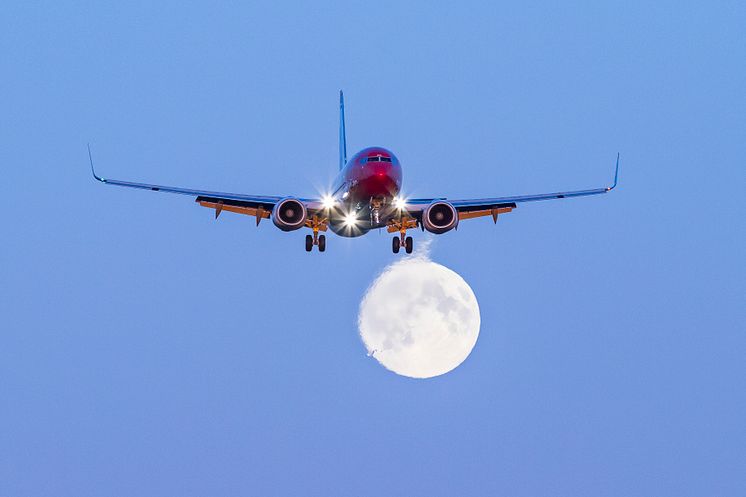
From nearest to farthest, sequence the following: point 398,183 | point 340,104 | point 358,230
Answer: point 398,183 < point 358,230 < point 340,104

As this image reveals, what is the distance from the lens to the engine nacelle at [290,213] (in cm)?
7375

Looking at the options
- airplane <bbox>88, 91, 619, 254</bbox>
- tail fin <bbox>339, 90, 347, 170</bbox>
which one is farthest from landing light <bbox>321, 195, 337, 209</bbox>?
tail fin <bbox>339, 90, 347, 170</bbox>

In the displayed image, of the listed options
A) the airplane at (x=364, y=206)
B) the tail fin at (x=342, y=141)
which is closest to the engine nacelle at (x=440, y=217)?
the airplane at (x=364, y=206)

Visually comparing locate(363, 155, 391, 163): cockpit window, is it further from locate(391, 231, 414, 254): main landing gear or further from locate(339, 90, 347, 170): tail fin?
locate(339, 90, 347, 170): tail fin

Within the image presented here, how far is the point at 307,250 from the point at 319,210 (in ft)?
13.8

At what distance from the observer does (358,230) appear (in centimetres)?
7619

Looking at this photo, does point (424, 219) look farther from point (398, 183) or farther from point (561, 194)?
point (561, 194)

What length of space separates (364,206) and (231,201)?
7.78 meters

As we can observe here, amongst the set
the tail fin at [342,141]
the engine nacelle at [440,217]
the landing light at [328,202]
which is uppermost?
the tail fin at [342,141]

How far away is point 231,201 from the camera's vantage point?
76.6 m

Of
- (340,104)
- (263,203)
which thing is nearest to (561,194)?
(263,203)

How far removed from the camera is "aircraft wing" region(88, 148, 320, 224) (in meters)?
75.5

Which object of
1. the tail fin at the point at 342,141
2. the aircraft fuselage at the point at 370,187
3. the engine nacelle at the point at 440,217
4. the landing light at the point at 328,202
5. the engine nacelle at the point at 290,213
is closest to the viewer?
the aircraft fuselage at the point at 370,187

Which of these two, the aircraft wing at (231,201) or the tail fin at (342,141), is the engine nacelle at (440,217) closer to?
the aircraft wing at (231,201)
